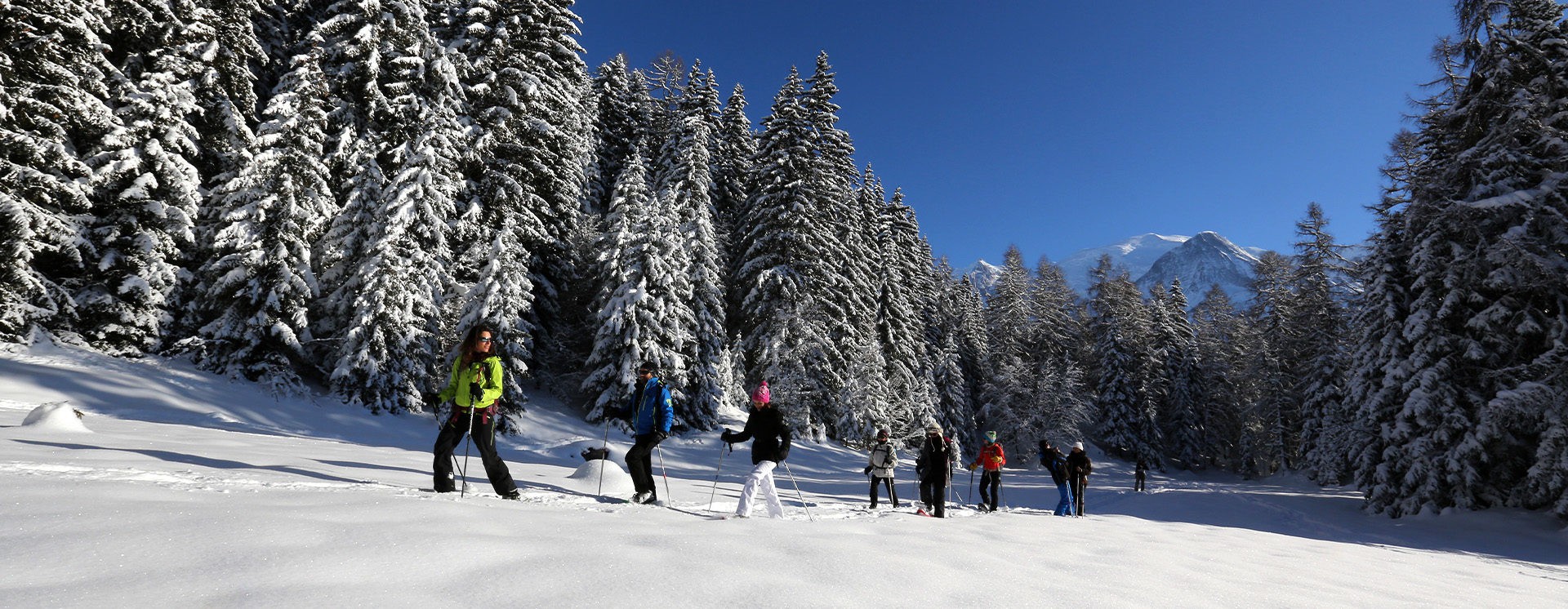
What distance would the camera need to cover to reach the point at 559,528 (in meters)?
5.32

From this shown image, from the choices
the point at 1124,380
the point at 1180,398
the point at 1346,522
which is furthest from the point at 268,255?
the point at 1180,398

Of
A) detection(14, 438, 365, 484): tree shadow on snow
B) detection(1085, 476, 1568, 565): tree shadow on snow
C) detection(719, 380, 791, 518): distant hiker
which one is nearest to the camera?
detection(719, 380, 791, 518): distant hiker

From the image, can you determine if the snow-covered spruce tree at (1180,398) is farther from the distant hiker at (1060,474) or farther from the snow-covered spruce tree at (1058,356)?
the distant hiker at (1060,474)

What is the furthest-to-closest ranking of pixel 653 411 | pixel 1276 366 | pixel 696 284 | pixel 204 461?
pixel 1276 366, pixel 696 284, pixel 204 461, pixel 653 411

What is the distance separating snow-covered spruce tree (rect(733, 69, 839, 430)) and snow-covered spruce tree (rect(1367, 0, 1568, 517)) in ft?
60.8

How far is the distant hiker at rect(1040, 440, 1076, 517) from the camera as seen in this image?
14.8 meters

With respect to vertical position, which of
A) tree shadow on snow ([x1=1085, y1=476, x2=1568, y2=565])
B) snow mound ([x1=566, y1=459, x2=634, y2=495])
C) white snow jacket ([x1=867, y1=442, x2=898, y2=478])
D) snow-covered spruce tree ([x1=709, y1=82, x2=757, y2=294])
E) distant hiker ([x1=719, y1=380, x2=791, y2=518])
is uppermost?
snow-covered spruce tree ([x1=709, y1=82, x2=757, y2=294])

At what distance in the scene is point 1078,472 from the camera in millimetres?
14961

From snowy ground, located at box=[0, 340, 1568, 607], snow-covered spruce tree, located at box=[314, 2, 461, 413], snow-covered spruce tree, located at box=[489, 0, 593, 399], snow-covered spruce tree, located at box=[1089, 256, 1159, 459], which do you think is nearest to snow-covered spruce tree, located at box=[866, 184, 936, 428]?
snow-covered spruce tree, located at box=[489, 0, 593, 399]

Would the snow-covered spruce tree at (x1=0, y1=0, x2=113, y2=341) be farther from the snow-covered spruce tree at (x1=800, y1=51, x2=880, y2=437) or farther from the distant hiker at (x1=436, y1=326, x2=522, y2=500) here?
the snow-covered spruce tree at (x1=800, y1=51, x2=880, y2=437)

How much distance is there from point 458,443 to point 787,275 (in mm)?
21555

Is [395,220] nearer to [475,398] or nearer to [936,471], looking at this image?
[475,398]

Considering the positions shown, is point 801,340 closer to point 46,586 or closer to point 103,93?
point 103,93

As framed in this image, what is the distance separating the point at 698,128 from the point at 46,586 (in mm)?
29572
